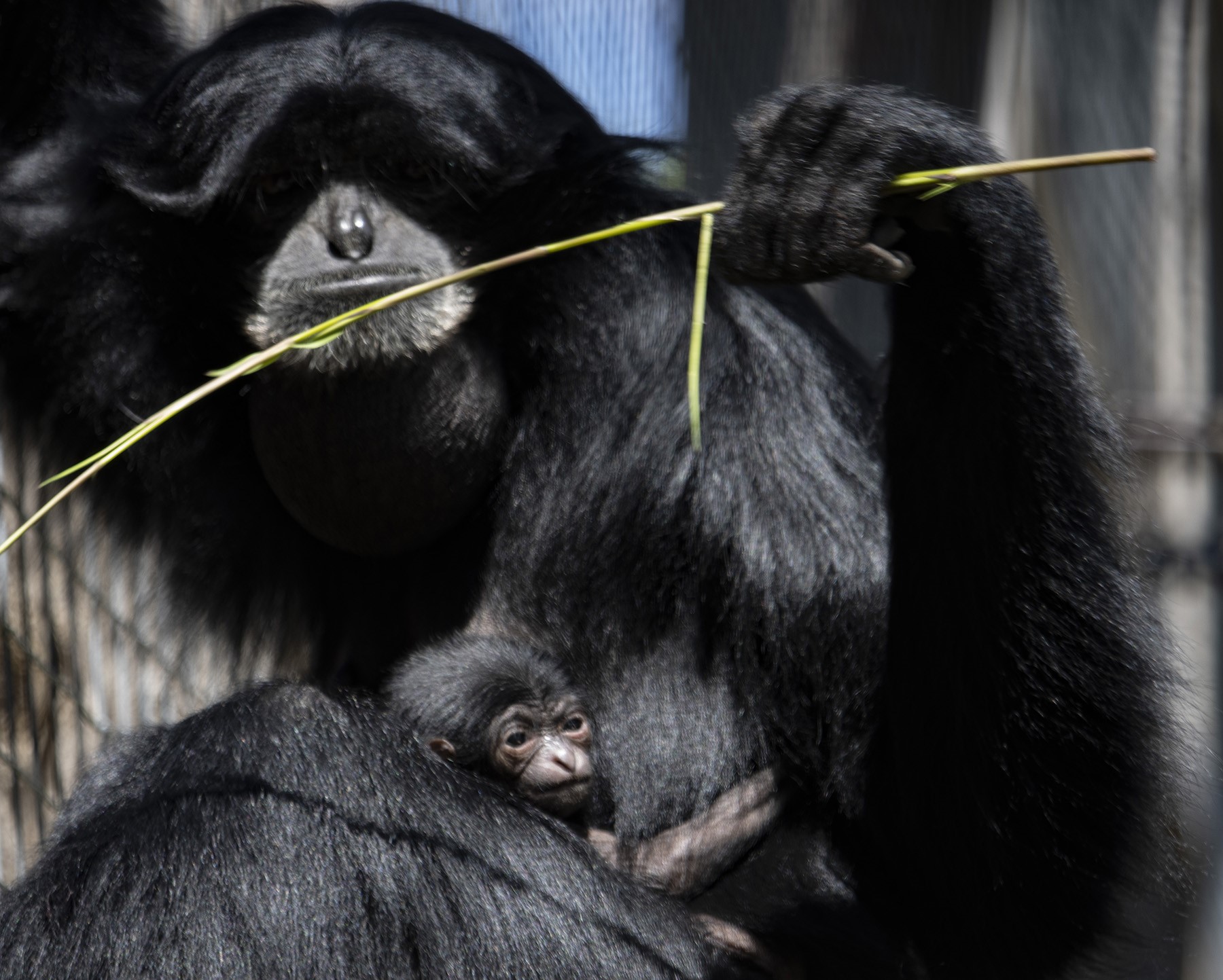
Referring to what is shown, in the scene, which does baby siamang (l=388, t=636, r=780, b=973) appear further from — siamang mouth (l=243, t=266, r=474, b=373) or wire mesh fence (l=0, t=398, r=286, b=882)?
wire mesh fence (l=0, t=398, r=286, b=882)

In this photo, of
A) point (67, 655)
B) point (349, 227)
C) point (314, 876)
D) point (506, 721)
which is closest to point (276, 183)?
point (349, 227)

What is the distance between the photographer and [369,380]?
296 cm

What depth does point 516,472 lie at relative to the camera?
320cm

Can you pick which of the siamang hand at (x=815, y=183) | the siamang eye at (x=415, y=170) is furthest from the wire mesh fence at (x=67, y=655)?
the siamang hand at (x=815, y=183)

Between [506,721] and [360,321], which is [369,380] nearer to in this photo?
[360,321]

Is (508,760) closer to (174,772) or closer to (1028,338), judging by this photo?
(174,772)

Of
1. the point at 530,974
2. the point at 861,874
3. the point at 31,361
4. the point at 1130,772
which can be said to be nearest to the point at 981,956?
the point at 861,874

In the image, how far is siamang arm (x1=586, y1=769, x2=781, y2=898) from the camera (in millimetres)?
3031

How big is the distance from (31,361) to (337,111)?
1.29 m

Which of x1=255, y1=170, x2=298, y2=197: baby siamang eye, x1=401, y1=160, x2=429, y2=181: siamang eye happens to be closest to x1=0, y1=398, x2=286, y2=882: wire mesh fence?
x1=255, y1=170, x2=298, y2=197: baby siamang eye

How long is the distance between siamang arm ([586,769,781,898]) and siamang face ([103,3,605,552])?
0.91 metres

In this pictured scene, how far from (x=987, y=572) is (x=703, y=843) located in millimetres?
980

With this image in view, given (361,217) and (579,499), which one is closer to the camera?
(361,217)

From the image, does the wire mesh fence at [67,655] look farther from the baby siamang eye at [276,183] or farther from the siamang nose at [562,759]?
the baby siamang eye at [276,183]
